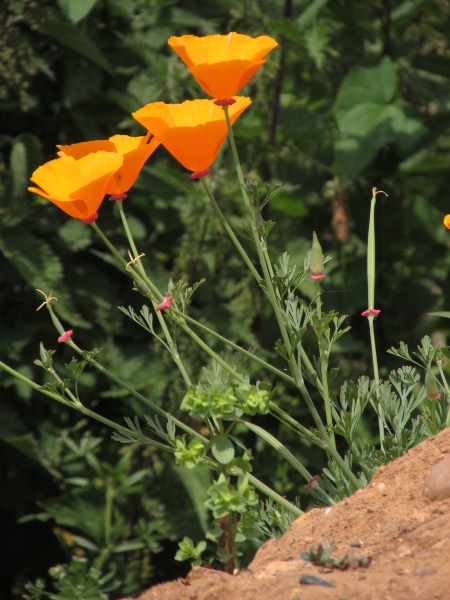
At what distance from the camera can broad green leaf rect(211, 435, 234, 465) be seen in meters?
1.10

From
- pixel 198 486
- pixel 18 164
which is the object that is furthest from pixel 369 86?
pixel 198 486

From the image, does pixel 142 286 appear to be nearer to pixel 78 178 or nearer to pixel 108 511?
pixel 78 178

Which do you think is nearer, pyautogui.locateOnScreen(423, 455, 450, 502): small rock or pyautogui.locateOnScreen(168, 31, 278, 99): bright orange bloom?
pyautogui.locateOnScreen(423, 455, 450, 502): small rock

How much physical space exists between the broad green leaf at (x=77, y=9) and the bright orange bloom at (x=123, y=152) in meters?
1.21

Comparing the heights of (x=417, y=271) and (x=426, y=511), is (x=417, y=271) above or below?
below

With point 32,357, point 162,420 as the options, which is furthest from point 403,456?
point 32,357

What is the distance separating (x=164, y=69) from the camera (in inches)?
106

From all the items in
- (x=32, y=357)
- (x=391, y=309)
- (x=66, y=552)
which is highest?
(x=32, y=357)

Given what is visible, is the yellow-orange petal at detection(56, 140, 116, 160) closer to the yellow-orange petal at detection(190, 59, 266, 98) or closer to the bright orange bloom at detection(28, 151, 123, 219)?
the bright orange bloom at detection(28, 151, 123, 219)

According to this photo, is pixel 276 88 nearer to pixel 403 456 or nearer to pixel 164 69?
pixel 164 69

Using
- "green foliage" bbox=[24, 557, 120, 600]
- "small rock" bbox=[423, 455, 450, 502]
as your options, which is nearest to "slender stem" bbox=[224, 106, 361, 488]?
"small rock" bbox=[423, 455, 450, 502]

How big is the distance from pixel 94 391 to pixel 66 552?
48cm

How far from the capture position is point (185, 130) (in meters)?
1.27

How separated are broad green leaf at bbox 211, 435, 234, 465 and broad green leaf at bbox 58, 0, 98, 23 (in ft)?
5.55
